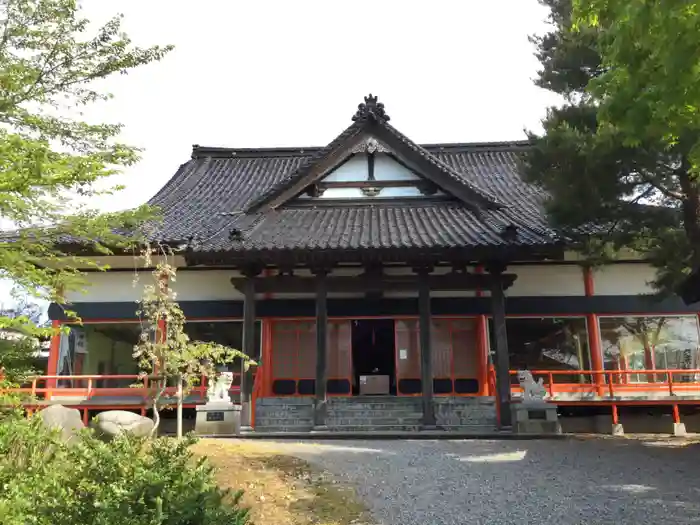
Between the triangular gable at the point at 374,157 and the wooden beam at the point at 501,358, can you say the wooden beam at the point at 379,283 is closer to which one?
the wooden beam at the point at 501,358

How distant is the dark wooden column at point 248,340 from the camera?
13.0m

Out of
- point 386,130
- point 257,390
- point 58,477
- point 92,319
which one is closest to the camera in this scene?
point 58,477

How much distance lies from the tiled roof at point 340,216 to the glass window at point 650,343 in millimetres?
3694

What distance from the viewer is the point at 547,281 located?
50.6 feet

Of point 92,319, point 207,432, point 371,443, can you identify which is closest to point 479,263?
point 371,443

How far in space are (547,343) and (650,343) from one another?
2720 mm

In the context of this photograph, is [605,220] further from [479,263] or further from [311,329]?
[311,329]

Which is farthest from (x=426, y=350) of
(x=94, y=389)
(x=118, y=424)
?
(x=94, y=389)

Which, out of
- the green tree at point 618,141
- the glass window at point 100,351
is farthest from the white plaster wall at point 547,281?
the glass window at point 100,351

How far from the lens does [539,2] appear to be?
1140cm

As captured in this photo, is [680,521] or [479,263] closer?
[680,521]

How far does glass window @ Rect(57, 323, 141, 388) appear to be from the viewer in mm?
15570

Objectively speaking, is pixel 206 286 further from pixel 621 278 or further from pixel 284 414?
pixel 621 278

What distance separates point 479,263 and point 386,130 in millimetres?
5011
